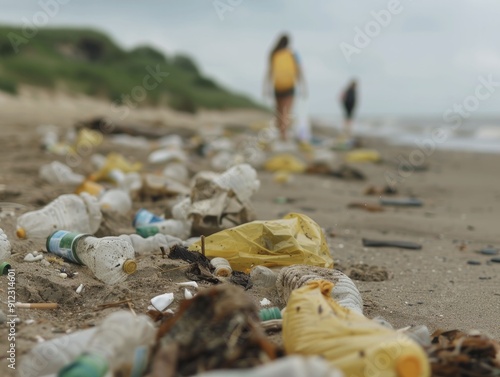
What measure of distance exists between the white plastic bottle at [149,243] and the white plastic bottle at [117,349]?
132 centimetres

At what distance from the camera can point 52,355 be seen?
74.0 inches

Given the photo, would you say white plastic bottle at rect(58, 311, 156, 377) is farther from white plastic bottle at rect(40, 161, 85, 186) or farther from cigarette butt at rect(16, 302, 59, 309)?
white plastic bottle at rect(40, 161, 85, 186)

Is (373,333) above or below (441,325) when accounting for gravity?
above

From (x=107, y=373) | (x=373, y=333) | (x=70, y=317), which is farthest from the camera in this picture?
(x=70, y=317)

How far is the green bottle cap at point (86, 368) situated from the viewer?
1552 millimetres

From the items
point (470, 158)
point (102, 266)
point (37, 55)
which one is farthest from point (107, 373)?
point (37, 55)

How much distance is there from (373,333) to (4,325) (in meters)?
1.29

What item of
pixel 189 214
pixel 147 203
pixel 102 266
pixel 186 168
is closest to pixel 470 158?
pixel 186 168

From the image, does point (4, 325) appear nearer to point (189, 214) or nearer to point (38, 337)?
point (38, 337)

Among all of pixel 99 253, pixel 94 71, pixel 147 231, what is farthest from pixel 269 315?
pixel 94 71

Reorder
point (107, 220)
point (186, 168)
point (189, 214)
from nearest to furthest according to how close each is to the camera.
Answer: point (189, 214) < point (107, 220) < point (186, 168)

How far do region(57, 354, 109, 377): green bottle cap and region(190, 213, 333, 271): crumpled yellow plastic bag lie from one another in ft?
5.01

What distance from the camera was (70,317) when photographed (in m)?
2.45

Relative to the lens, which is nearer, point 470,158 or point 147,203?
point 147,203
